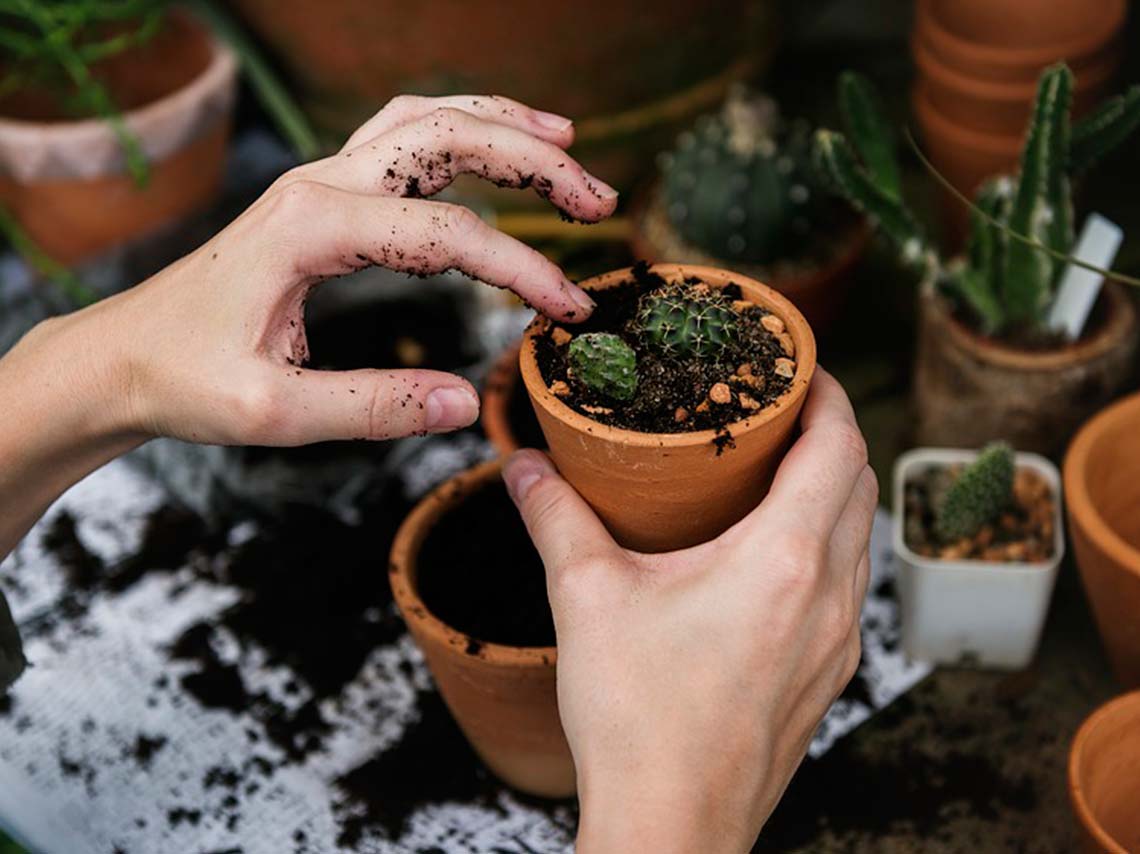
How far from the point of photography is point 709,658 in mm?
783

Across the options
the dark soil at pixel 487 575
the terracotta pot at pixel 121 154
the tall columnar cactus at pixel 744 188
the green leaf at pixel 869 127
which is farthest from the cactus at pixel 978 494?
the terracotta pot at pixel 121 154

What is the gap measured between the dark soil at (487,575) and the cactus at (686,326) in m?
0.30

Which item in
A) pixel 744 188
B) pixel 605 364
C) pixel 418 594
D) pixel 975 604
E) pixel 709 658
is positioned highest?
pixel 605 364

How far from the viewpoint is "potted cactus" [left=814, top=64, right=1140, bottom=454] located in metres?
1.29

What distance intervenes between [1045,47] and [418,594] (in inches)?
44.7

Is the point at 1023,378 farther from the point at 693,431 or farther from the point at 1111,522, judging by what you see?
the point at 693,431

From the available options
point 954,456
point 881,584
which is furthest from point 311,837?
point 954,456

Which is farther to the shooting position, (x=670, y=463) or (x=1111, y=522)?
(x=1111, y=522)

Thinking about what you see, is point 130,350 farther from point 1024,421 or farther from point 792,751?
point 1024,421

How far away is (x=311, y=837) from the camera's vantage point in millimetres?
1126

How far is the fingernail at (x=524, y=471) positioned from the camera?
3.06 ft

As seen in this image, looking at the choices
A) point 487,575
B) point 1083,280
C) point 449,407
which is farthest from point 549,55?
point 449,407

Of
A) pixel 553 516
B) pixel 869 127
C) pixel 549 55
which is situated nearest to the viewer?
pixel 553 516

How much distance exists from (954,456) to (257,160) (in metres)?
1.40
